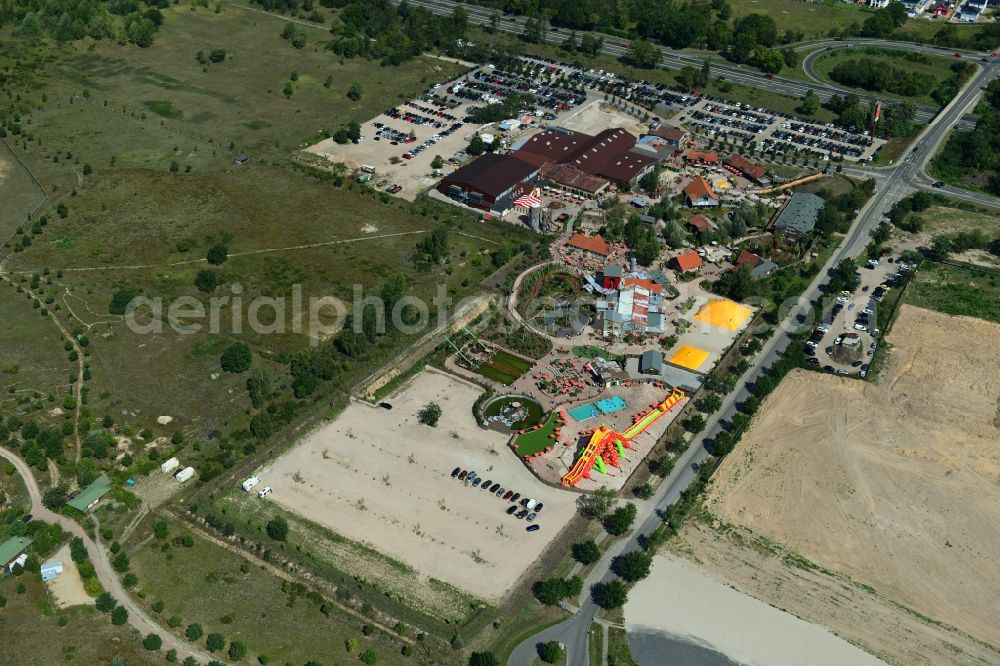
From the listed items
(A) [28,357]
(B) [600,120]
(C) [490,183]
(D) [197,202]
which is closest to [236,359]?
(A) [28,357]

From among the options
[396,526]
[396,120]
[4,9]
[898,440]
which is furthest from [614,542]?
[4,9]

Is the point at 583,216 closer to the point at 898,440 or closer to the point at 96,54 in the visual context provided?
the point at 898,440

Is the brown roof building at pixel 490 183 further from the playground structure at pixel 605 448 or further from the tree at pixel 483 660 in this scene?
the tree at pixel 483 660

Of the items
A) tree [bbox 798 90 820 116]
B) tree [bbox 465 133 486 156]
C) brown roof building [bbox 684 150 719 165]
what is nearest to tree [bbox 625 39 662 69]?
tree [bbox 798 90 820 116]

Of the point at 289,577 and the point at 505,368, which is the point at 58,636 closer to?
the point at 289,577

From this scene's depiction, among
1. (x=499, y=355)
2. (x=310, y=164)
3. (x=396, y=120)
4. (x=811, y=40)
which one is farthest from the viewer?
(x=811, y=40)
